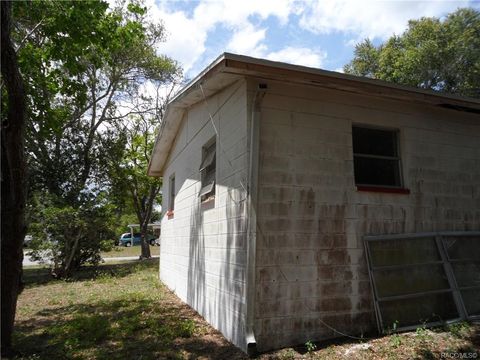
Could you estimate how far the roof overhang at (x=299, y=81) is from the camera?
4.78 meters

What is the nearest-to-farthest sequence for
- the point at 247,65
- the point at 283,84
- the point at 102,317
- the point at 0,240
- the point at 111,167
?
the point at 247,65 → the point at 0,240 → the point at 283,84 → the point at 102,317 → the point at 111,167

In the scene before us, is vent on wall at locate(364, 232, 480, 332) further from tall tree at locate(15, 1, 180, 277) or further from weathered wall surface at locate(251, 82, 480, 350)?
tall tree at locate(15, 1, 180, 277)

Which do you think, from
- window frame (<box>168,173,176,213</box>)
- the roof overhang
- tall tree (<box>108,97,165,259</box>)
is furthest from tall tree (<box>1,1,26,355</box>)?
tall tree (<box>108,97,165,259</box>)

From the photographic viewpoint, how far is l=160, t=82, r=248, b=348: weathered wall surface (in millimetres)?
5293

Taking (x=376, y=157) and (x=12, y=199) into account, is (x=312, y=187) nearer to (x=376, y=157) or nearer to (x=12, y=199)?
(x=376, y=157)

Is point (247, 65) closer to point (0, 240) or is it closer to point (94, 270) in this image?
point (0, 240)

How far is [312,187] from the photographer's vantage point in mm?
5398

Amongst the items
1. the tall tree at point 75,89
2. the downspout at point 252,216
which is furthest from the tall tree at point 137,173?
the downspout at point 252,216

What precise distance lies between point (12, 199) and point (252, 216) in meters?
3.40

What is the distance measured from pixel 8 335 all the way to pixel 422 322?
6.09m

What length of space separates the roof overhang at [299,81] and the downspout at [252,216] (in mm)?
450

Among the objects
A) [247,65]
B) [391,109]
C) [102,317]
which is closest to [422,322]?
[391,109]

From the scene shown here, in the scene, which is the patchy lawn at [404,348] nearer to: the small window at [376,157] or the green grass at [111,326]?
the green grass at [111,326]

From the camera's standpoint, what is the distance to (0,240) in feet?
16.7
